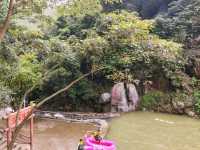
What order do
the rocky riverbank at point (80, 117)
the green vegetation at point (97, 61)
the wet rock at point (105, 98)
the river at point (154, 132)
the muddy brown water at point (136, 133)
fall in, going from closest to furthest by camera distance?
the muddy brown water at point (136, 133) → the river at point (154, 132) → the green vegetation at point (97, 61) → the rocky riverbank at point (80, 117) → the wet rock at point (105, 98)

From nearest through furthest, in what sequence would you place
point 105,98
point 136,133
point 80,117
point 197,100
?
1. point 136,133
2. point 80,117
3. point 197,100
4. point 105,98

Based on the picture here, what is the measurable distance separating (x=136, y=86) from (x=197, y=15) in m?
4.91

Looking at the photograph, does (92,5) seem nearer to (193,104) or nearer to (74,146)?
(74,146)

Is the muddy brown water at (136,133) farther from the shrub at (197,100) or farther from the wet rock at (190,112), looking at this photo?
the shrub at (197,100)

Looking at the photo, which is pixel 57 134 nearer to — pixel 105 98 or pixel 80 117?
pixel 80 117

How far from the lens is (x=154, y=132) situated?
11445mm

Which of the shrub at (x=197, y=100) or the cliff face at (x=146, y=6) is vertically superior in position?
the cliff face at (x=146, y=6)

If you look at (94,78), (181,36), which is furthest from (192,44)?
(94,78)

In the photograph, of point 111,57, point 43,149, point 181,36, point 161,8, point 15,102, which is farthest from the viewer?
point 161,8

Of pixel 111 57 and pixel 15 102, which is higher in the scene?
pixel 111 57

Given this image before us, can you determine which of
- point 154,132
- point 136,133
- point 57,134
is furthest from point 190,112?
point 57,134

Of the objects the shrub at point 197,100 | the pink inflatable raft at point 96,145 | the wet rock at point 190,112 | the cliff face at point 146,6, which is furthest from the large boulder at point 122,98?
the cliff face at point 146,6

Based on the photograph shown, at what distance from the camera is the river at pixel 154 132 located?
9.92 m

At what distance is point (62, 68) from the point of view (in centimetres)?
1496
